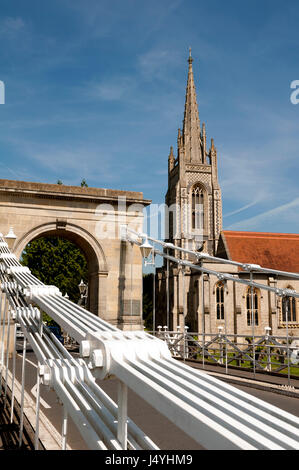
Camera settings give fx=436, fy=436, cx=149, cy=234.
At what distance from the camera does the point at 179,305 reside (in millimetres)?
40469

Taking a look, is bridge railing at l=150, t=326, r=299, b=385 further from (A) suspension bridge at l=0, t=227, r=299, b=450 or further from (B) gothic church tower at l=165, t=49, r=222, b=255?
(B) gothic church tower at l=165, t=49, r=222, b=255

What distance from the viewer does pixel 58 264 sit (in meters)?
28.1

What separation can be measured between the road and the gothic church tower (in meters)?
42.0

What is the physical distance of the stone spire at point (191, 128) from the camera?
55.2 metres

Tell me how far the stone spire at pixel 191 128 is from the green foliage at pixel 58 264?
2935cm

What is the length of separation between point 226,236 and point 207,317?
11839mm

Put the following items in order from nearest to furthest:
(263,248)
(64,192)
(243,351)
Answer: (243,351) < (64,192) < (263,248)

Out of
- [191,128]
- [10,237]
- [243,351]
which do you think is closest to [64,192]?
[10,237]

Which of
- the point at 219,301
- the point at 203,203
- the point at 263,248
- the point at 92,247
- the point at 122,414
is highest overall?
the point at 203,203

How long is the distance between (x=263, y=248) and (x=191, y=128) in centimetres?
2095

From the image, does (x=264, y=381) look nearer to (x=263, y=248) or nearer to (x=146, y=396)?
(x=146, y=396)

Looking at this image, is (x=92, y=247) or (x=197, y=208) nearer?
(x=92, y=247)

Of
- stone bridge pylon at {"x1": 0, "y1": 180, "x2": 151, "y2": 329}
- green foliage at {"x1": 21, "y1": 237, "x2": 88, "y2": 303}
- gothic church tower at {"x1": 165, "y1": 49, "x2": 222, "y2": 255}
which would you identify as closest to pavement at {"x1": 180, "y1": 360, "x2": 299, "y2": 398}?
stone bridge pylon at {"x1": 0, "y1": 180, "x2": 151, "y2": 329}

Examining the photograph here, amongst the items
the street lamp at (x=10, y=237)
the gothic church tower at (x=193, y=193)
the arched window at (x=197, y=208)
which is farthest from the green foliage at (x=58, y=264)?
the arched window at (x=197, y=208)
